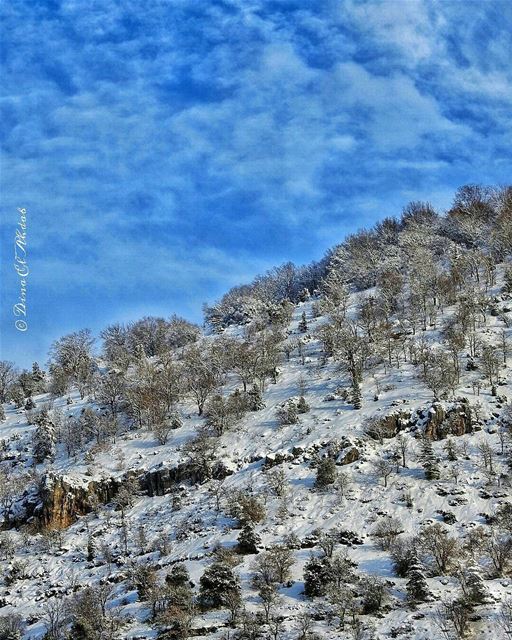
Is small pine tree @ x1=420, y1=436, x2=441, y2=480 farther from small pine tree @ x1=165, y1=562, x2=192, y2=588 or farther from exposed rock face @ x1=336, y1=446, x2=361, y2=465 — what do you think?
small pine tree @ x1=165, y1=562, x2=192, y2=588

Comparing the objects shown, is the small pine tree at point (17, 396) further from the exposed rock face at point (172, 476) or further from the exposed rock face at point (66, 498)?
the exposed rock face at point (172, 476)

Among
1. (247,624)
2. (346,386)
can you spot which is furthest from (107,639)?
(346,386)

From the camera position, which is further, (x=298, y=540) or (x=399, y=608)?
(x=298, y=540)

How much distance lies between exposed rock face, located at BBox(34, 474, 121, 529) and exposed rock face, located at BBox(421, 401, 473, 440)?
28335 millimetres

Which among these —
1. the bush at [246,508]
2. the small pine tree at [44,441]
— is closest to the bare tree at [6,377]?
the small pine tree at [44,441]

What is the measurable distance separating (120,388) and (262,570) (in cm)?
3917

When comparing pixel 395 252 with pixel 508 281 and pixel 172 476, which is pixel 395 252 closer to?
pixel 508 281

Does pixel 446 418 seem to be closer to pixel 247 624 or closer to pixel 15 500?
pixel 247 624

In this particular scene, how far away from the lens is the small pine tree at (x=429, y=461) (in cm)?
4369

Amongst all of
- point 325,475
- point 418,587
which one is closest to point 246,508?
point 325,475

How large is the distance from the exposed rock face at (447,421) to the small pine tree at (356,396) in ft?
23.6

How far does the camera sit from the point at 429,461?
44.5 meters

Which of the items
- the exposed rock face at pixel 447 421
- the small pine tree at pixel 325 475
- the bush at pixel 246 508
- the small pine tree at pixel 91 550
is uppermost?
the exposed rock face at pixel 447 421

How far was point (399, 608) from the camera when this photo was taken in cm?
3106
